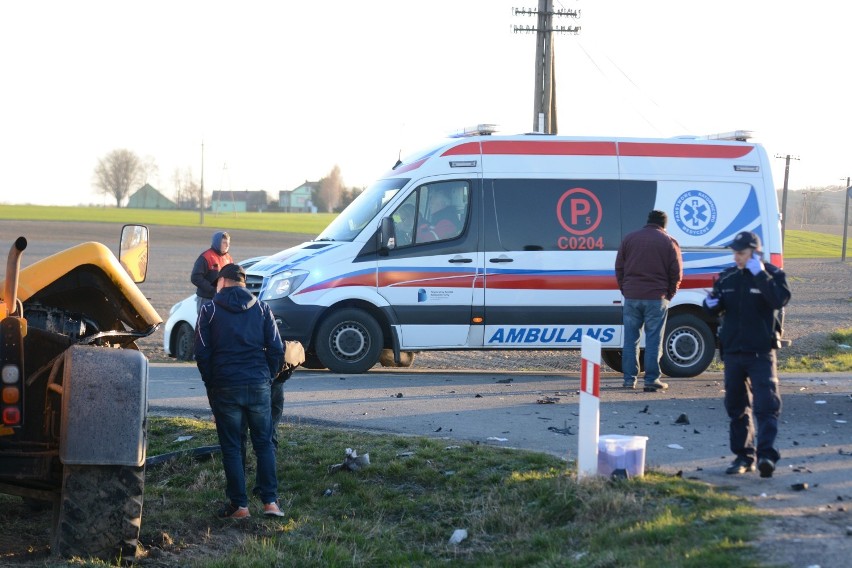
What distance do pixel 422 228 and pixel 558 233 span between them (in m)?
1.70

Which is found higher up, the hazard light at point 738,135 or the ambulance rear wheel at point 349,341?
→ the hazard light at point 738,135

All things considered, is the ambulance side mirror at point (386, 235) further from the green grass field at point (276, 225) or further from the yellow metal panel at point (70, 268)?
the green grass field at point (276, 225)

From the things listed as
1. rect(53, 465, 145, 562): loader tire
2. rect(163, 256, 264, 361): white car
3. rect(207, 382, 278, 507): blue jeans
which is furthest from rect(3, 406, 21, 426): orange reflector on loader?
rect(163, 256, 264, 361): white car

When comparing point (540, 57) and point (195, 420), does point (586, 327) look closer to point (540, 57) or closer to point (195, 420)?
point (195, 420)

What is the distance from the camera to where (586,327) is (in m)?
13.4

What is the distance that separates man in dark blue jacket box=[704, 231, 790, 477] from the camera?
7.38 meters

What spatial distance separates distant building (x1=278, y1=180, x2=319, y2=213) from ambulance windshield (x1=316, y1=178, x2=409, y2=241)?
132637 mm

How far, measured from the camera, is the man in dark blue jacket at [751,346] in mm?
7383

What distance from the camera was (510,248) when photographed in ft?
43.5

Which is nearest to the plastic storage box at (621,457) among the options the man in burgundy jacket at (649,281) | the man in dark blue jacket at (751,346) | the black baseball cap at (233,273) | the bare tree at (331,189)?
the man in dark blue jacket at (751,346)

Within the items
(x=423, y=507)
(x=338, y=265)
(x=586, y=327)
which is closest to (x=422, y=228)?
(x=338, y=265)

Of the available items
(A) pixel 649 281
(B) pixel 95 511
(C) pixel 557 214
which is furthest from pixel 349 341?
(B) pixel 95 511

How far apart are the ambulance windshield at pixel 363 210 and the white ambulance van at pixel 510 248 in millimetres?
32

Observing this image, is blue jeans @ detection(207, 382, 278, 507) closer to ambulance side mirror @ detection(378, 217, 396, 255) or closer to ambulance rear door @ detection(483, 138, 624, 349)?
ambulance side mirror @ detection(378, 217, 396, 255)
